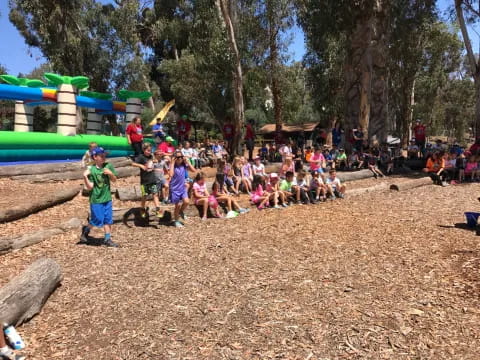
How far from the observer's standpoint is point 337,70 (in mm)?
26219

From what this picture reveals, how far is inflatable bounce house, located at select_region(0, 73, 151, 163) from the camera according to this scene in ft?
39.7

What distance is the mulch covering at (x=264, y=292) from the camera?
11.8ft

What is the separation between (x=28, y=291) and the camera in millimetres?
4211

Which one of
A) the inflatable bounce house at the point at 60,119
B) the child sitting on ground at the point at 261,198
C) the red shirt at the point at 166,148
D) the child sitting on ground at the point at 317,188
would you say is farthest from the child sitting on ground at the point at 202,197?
the inflatable bounce house at the point at 60,119

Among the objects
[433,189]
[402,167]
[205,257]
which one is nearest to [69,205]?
[205,257]

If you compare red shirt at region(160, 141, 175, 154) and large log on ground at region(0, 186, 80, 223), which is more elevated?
red shirt at region(160, 141, 175, 154)

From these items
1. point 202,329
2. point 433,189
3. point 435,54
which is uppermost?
point 435,54

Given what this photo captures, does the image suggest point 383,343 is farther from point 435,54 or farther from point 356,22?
point 435,54

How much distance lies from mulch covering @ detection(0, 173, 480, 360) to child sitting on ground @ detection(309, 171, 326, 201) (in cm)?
233

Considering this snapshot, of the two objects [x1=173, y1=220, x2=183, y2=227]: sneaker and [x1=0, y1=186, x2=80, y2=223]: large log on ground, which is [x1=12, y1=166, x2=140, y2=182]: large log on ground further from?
[x1=173, y1=220, x2=183, y2=227]: sneaker

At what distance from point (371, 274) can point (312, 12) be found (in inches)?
609

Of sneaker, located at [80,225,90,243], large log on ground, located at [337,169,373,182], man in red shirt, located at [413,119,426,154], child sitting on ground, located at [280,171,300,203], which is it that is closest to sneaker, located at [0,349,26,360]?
sneaker, located at [80,225,90,243]

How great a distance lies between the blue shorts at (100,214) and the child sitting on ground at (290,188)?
175 inches

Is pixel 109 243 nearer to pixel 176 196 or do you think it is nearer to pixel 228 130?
pixel 176 196
